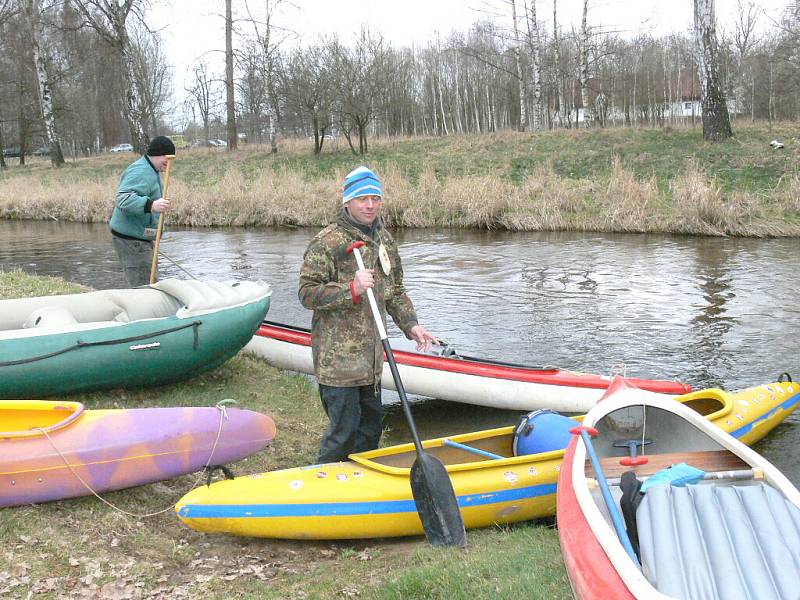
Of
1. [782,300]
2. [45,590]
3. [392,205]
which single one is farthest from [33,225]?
[45,590]

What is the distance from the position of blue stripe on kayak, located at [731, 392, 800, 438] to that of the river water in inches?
8.4

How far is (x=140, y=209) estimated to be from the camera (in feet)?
19.2

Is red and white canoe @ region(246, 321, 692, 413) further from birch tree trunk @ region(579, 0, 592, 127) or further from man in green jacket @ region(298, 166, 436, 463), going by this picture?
birch tree trunk @ region(579, 0, 592, 127)

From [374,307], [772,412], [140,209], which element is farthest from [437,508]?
[140,209]

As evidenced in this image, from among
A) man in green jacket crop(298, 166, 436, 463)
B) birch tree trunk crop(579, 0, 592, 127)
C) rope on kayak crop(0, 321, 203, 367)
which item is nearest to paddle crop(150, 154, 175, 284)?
rope on kayak crop(0, 321, 203, 367)

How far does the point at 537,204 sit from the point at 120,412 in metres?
11.8

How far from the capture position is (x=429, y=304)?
958 cm

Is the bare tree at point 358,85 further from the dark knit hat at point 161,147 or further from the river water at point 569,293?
the dark knit hat at point 161,147

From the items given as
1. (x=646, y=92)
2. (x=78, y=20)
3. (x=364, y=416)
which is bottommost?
(x=364, y=416)

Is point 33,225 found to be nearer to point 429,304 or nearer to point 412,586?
point 429,304

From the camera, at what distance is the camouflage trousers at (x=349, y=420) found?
153 inches

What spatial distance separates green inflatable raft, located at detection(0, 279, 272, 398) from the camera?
15.2 ft

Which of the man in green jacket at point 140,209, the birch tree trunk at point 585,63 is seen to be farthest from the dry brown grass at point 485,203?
the man in green jacket at point 140,209

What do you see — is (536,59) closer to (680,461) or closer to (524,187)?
(524,187)
